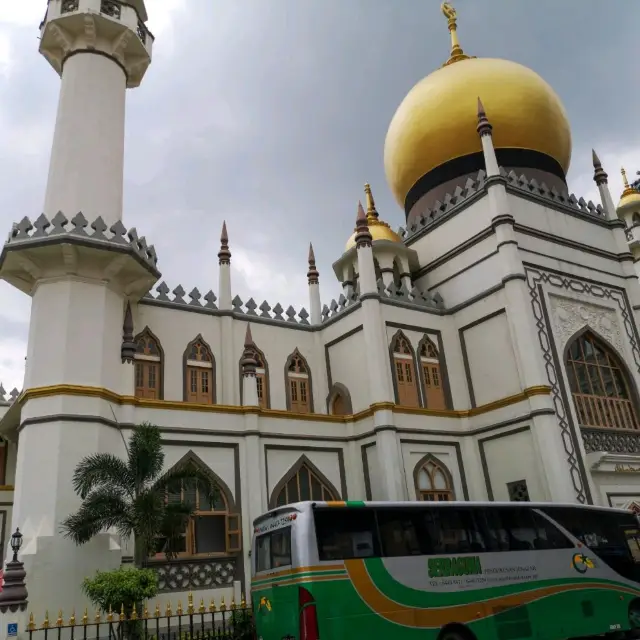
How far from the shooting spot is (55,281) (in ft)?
43.3

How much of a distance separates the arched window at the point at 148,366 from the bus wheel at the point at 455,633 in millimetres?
8506

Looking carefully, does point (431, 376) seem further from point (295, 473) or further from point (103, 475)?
point (103, 475)

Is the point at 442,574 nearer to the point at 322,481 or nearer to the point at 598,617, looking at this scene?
the point at 598,617

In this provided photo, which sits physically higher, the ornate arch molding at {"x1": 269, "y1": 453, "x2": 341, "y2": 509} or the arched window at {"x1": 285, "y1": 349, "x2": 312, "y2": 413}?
the arched window at {"x1": 285, "y1": 349, "x2": 312, "y2": 413}

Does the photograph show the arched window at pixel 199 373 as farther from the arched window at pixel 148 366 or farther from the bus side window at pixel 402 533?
the bus side window at pixel 402 533

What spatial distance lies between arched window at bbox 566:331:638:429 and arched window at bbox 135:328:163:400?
1002cm

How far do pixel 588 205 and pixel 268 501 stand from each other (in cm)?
1299

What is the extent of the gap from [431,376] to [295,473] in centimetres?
475

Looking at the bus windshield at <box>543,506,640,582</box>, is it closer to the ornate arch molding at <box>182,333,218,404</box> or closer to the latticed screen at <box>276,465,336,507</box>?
the latticed screen at <box>276,465,336,507</box>

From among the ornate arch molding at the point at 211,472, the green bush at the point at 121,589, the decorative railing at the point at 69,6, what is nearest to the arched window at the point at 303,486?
the ornate arch molding at the point at 211,472

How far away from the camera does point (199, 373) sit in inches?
622

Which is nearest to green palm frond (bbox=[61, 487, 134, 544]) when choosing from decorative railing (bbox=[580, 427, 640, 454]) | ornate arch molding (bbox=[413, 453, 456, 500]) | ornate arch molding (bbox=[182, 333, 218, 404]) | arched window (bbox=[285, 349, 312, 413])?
ornate arch molding (bbox=[182, 333, 218, 404])

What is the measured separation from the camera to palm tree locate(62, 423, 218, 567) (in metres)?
10.2

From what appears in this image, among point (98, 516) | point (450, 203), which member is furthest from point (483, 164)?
point (98, 516)
